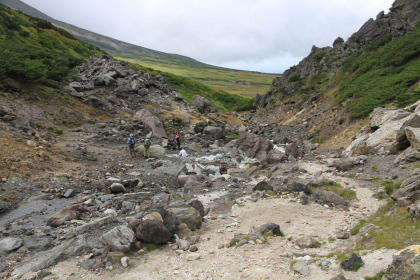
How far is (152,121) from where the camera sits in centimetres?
3666

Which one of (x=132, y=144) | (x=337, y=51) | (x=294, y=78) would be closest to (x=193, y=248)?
(x=132, y=144)

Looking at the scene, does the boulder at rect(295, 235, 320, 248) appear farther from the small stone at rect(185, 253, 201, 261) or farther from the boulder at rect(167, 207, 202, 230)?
the boulder at rect(167, 207, 202, 230)

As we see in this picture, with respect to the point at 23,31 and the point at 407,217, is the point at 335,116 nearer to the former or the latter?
the point at 407,217

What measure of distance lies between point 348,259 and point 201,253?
5062mm

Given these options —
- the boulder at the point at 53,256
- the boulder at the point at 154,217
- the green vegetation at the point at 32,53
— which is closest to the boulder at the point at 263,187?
the boulder at the point at 154,217

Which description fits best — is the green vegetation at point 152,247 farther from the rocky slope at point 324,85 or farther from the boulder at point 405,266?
the rocky slope at point 324,85

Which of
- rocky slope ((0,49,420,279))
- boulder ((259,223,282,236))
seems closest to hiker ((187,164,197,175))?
rocky slope ((0,49,420,279))

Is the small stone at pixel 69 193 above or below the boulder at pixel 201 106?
below

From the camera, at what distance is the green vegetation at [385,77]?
30.7 metres

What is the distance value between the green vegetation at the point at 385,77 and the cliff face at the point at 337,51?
295 cm

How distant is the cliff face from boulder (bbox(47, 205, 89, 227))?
182 feet

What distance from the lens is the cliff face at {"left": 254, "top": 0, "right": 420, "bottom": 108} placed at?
48.0 m

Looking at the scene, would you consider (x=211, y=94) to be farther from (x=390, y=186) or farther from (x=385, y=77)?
(x=390, y=186)

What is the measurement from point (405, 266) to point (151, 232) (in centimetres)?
834
